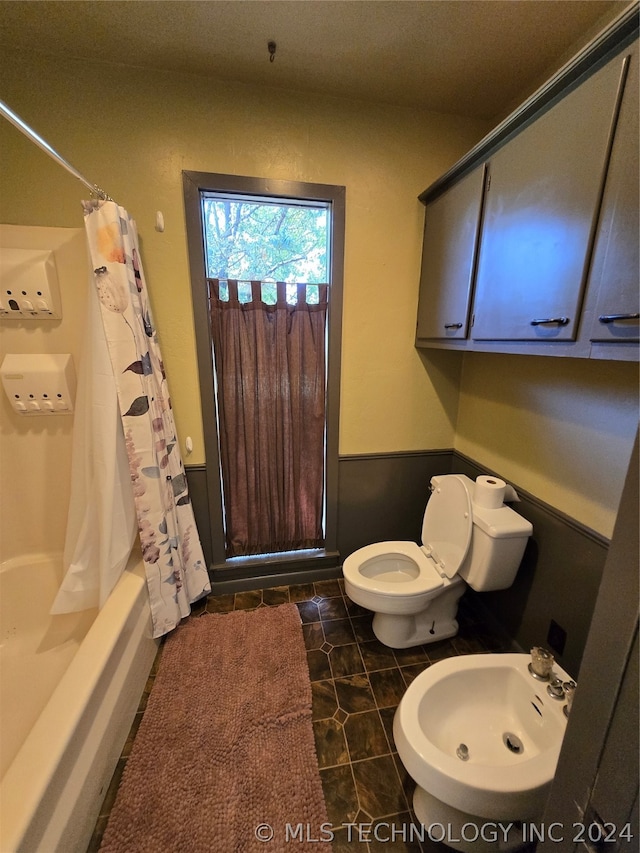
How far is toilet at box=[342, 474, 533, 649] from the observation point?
133 cm

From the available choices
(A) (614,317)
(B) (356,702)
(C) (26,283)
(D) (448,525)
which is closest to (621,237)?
(A) (614,317)

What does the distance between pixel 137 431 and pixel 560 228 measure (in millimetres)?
1615

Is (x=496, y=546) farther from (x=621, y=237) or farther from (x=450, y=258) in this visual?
(x=450, y=258)

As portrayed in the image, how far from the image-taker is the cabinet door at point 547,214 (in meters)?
0.83

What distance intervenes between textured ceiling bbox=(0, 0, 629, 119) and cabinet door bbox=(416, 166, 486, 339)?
0.44 meters

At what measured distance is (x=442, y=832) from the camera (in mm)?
962

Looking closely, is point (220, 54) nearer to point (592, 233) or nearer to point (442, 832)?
point (592, 233)

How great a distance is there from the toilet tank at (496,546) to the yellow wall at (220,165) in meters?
0.81

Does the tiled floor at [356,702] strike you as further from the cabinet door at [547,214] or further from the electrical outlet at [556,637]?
the cabinet door at [547,214]

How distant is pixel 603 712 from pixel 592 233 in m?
1.02

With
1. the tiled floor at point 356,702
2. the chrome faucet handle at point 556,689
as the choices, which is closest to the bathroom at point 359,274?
the chrome faucet handle at point 556,689

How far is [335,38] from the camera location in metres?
1.19

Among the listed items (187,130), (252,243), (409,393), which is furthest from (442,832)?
(187,130)

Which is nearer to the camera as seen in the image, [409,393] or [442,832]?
[442,832]
